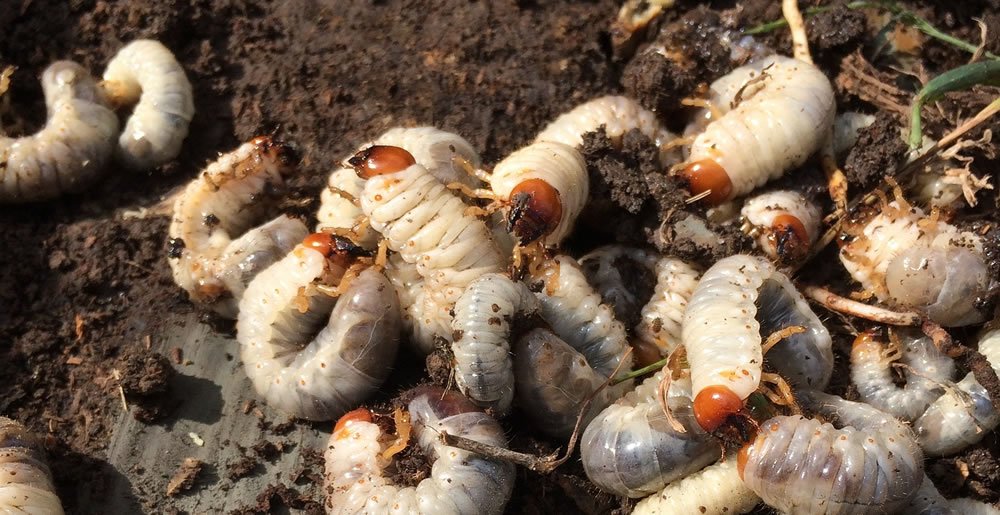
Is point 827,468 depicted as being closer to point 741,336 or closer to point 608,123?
point 741,336

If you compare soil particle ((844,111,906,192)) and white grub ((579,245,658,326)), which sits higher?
soil particle ((844,111,906,192))

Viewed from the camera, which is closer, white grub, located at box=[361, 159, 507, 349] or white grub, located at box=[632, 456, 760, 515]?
white grub, located at box=[632, 456, 760, 515]

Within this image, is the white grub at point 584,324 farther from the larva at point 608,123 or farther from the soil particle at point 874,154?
the soil particle at point 874,154

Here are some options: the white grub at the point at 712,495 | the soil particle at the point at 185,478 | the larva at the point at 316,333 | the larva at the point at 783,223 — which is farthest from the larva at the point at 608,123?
the soil particle at the point at 185,478

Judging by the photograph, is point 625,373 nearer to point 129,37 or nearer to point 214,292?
point 214,292

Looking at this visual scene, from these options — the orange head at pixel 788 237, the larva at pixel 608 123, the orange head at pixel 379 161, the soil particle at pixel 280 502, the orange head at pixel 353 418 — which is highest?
the orange head at pixel 379 161

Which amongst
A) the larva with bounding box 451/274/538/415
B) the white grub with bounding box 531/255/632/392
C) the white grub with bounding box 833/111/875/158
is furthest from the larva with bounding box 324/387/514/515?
the white grub with bounding box 833/111/875/158

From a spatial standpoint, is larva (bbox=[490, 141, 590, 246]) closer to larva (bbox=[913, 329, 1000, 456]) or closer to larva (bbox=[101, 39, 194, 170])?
larva (bbox=[913, 329, 1000, 456])
